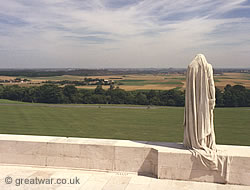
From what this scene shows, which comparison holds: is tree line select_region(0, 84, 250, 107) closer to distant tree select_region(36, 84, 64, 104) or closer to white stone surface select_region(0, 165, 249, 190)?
distant tree select_region(36, 84, 64, 104)

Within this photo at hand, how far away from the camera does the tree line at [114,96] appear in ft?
132

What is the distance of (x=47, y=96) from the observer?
48.8 m

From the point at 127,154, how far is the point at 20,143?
3.15 m

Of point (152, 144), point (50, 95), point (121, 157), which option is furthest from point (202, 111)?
point (50, 95)

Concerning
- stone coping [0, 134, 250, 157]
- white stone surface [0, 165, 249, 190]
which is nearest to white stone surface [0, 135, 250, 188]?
stone coping [0, 134, 250, 157]

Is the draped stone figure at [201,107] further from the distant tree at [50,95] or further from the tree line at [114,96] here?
the distant tree at [50,95]

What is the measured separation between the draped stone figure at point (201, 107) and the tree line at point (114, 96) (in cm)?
3460

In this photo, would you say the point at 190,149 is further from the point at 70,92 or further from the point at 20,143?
the point at 70,92

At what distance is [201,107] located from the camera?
21.4 ft

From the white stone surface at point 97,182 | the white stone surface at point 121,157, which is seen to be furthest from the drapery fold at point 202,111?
the white stone surface at point 97,182

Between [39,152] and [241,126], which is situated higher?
[39,152]

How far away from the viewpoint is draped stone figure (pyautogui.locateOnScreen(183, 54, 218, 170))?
21.3ft

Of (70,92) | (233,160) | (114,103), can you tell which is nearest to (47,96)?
(70,92)

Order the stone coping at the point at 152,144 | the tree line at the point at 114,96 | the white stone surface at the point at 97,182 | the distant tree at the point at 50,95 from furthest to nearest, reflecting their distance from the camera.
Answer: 1. the distant tree at the point at 50,95
2. the tree line at the point at 114,96
3. the stone coping at the point at 152,144
4. the white stone surface at the point at 97,182
